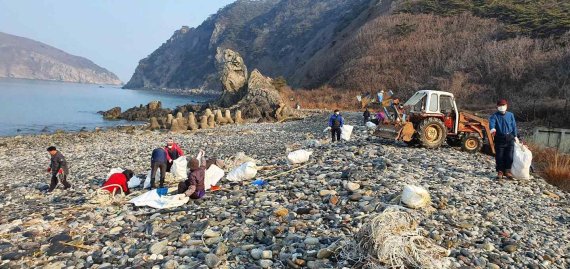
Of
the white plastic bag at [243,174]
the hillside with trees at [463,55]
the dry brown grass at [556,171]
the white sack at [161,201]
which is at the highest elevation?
the hillside with trees at [463,55]

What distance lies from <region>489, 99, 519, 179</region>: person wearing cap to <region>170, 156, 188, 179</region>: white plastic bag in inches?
319

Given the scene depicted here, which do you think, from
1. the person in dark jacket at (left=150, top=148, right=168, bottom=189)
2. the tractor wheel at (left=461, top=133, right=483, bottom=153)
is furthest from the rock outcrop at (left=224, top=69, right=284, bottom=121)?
the person in dark jacket at (left=150, top=148, right=168, bottom=189)

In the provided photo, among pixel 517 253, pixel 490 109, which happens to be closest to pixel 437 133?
pixel 517 253

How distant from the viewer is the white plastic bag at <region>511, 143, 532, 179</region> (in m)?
9.89

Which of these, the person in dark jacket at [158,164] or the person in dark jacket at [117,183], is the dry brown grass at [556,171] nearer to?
the person in dark jacket at [158,164]

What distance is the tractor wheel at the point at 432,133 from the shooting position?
45.7 ft

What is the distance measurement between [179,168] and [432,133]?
8.89 metres

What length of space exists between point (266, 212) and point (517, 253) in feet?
13.6

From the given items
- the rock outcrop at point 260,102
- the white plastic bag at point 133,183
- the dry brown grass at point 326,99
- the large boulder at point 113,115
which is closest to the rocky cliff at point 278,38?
the dry brown grass at point 326,99

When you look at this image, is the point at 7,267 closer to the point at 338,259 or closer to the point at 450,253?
the point at 338,259

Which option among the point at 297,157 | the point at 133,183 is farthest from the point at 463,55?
the point at 133,183

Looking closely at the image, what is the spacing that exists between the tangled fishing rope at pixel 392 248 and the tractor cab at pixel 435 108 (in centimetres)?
979

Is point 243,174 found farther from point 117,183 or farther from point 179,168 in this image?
point 117,183

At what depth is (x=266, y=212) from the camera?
24.6 ft
